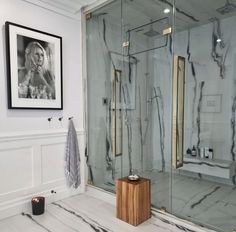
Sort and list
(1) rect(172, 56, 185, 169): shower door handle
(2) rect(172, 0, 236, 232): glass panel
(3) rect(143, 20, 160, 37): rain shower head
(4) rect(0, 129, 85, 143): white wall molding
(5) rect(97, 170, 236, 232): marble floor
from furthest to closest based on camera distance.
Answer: (3) rect(143, 20, 160, 37): rain shower head → (2) rect(172, 0, 236, 232): glass panel → (1) rect(172, 56, 185, 169): shower door handle → (4) rect(0, 129, 85, 143): white wall molding → (5) rect(97, 170, 236, 232): marble floor

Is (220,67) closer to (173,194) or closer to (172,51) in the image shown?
(172,51)

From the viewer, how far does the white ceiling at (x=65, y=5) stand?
2.65 meters

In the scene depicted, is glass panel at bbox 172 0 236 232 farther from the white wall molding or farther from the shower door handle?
the white wall molding

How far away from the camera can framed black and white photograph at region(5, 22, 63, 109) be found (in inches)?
93.7

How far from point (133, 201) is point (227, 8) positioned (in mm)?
2711

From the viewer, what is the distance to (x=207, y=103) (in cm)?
325

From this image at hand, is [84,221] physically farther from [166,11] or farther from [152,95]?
[166,11]

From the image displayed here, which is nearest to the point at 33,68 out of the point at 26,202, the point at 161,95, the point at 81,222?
the point at 26,202

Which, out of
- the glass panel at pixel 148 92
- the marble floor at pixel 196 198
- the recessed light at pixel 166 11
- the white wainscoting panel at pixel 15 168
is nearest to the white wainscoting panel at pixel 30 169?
the white wainscoting panel at pixel 15 168

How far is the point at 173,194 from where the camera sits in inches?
107

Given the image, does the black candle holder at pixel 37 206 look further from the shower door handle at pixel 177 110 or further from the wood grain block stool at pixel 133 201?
the shower door handle at pixel 177 110

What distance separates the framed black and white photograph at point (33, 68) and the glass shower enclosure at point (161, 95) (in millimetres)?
576

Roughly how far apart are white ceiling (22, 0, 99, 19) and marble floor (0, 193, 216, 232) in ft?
8.22

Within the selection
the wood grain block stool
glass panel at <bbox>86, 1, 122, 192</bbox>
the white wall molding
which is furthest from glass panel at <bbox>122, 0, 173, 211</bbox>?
the white wall molding
